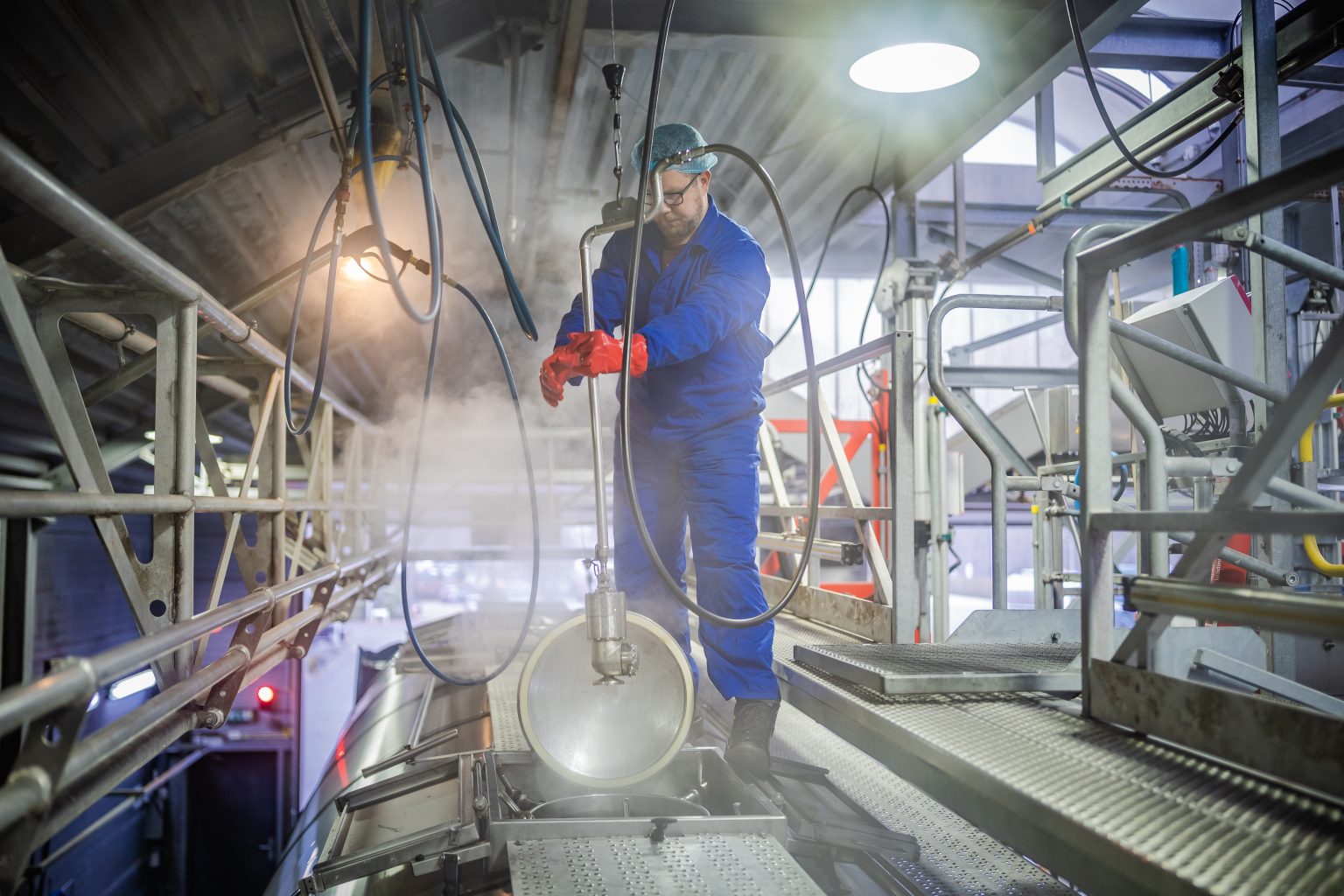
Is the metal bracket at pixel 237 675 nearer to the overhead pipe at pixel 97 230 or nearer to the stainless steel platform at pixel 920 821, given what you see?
the overhead pipe at pixel 97 230

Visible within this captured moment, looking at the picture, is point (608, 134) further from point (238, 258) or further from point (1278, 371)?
point (1278, 371)

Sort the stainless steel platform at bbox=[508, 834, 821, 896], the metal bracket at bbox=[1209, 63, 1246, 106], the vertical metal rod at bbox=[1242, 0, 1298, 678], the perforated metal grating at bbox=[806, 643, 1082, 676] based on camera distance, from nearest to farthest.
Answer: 1. the stainless steel platform at bbox=[508, 834, 821, 896]
2. the perforated metal grating at bbox=[806, 643, 1082, 676]
3. the vertical metal rod at bbox=[1242, 0, 1298, 678]
4. the metal bracket at bbox=[1209, 63, 1246, 106]

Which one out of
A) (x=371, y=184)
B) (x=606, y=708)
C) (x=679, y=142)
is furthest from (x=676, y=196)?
(x=606, y=708)

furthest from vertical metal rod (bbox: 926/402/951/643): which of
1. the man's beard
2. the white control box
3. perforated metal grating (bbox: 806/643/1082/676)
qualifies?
the man's beard

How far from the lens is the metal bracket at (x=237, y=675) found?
7.70 feet

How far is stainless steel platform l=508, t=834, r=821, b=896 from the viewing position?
1638mm

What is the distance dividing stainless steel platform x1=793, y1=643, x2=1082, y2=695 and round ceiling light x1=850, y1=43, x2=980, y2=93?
8.42 feet

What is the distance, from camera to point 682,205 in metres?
2.55

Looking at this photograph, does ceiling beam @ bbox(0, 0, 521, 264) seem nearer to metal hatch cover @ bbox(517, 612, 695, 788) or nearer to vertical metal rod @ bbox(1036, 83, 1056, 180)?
vertical metal rod @ bbox(1036, 83, 1056, 180)

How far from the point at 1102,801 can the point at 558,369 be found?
146cm

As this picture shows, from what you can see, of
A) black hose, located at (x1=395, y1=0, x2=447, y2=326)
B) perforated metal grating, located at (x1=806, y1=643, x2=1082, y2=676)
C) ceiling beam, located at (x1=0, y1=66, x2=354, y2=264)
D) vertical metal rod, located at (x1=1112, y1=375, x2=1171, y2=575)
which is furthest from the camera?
ceiling beam, located at (x1=0, y1=66, x2=354, y2=264)

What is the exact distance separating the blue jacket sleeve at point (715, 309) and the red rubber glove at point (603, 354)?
0.25 ft

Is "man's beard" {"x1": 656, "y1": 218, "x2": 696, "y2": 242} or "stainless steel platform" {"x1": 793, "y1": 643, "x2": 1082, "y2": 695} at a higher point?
"man's beard" {"x1": 656, "y1": 218, "x2": 696, "y2": 242}

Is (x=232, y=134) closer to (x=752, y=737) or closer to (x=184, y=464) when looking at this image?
(x=184, y=464)
